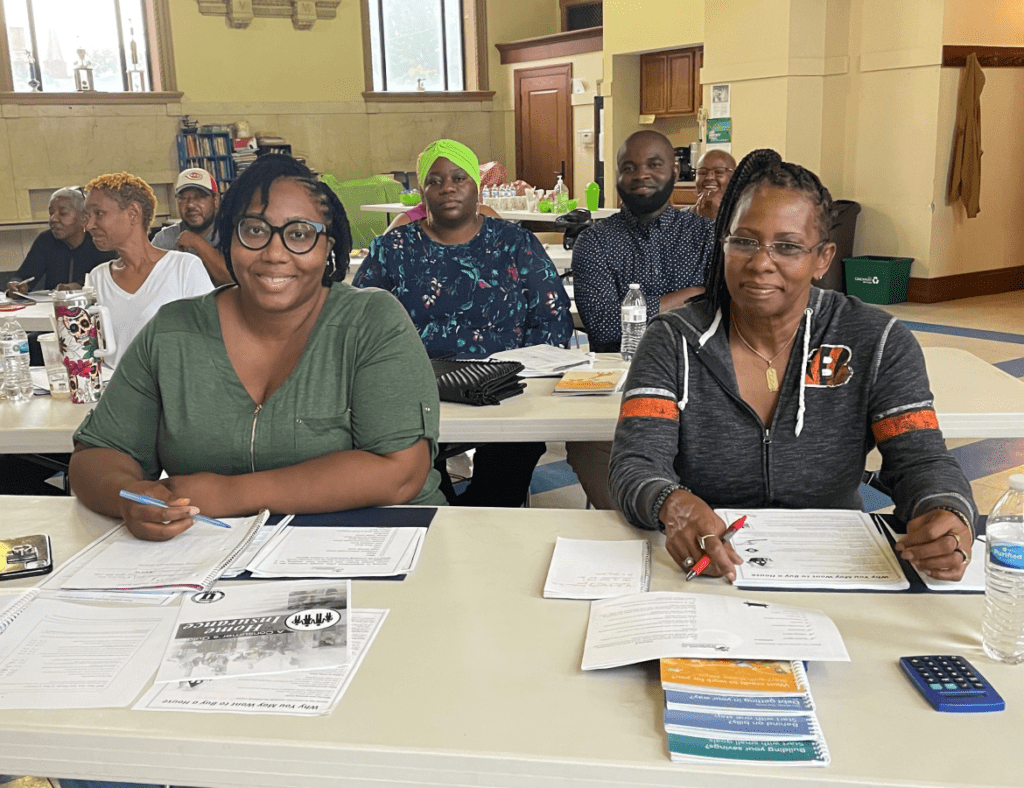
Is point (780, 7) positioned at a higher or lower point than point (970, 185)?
higher

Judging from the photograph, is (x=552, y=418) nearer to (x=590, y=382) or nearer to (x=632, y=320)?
(x=590, y=382)

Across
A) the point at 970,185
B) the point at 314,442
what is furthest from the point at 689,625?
the point at 970,185

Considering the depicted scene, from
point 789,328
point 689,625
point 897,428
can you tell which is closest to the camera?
point 689,625

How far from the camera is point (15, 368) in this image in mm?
2600

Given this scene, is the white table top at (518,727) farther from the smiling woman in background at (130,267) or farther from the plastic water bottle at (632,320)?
the smiling woman in background at (130,267)

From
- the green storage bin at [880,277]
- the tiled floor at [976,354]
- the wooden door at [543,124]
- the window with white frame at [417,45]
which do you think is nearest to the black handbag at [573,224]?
the tiled floor at [976,354]

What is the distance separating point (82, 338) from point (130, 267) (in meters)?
0.96

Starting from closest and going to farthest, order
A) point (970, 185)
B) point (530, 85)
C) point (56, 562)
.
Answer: point (56, 562), point (970, 185), point (530, 85)

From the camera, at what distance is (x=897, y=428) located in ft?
5.40

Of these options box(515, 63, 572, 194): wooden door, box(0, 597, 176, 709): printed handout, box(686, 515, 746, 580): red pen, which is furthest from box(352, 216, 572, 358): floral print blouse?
box(515, 63, 572, 194): wooden door

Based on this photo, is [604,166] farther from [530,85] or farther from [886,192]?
[886,192]

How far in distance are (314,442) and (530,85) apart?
12.0m

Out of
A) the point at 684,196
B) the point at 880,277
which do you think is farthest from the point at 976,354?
the point at 684,196

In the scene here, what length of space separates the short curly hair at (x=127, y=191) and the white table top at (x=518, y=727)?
270cm
